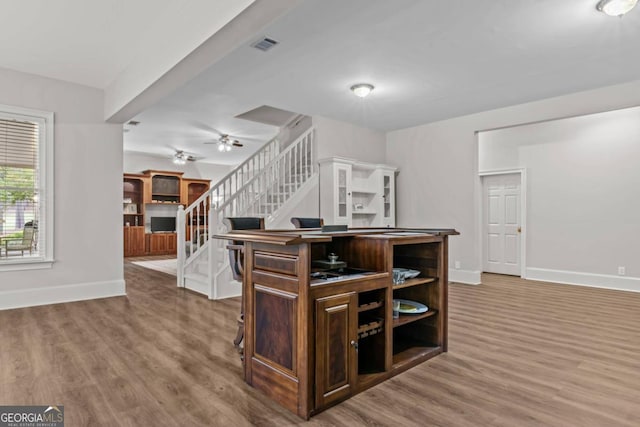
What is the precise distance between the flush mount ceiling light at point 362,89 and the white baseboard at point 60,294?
423cm

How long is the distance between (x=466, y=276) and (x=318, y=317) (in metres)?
4.92

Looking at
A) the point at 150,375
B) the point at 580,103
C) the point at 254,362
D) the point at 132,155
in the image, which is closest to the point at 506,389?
the point at 254,362

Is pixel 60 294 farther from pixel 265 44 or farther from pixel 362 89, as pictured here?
pixel 362 89

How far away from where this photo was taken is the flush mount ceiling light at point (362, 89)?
15.3ft

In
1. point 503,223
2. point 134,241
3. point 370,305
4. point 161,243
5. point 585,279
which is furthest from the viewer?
point 161,243

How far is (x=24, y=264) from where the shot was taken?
4344 millimetres

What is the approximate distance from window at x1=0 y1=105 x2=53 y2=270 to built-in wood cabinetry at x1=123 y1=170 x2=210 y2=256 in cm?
541

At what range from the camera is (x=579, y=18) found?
3096 mm

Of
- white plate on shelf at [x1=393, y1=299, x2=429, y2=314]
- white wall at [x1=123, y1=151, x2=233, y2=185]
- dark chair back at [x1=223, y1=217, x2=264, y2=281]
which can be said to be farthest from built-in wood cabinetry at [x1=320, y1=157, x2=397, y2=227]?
white wall at [x1=123, y1=151, x2=233, y2=185]

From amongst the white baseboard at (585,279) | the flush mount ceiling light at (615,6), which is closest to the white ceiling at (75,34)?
the flush mount ceiling light at (615,6)

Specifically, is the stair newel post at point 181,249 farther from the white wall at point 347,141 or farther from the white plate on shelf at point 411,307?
the white plate on shelf at point 411,307

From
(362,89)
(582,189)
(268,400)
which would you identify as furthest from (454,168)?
(268,400)

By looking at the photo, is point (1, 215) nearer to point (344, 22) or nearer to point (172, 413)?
point (172, 413)

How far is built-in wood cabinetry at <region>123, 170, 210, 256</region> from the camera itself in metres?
9.91
